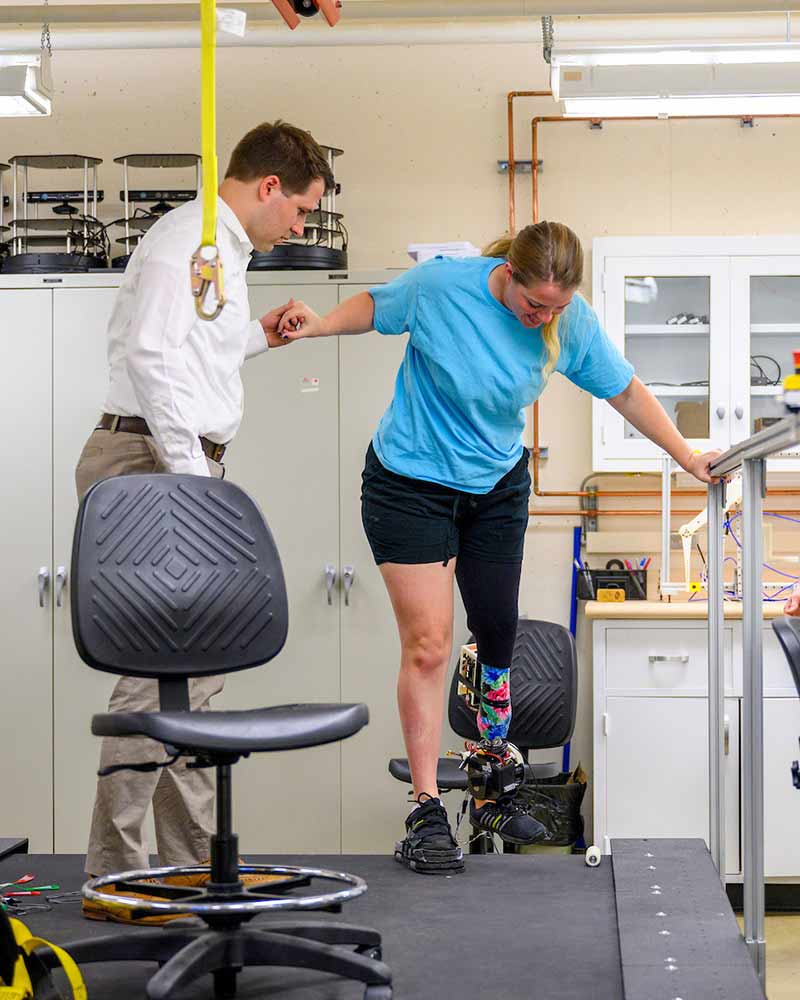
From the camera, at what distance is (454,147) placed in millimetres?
4617

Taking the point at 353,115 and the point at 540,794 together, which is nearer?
the point at 540,794

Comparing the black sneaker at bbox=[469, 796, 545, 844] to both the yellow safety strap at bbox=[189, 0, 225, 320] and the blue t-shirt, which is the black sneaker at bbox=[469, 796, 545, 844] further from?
the yellow safety strap at bbox=[189, 0, 225, 320]

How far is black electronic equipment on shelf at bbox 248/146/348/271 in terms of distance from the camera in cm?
415

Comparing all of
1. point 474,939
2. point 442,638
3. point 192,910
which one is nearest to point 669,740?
point 442,638

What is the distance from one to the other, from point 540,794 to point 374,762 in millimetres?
545

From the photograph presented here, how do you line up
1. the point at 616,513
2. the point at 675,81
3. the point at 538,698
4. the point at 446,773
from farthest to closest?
the point at 616,513 < the point at 675,81 < the point at 538,698 < the point at 446,773

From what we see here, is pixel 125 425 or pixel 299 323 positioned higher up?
pixel 299 323

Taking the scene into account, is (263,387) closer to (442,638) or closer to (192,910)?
(442,638)

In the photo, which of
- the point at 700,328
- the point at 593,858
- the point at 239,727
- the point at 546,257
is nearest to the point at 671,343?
the point at 700,328

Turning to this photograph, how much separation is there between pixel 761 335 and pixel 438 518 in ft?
7.28

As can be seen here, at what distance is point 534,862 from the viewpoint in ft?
8.66

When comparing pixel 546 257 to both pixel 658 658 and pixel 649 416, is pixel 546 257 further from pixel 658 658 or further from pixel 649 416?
pixel 658 658

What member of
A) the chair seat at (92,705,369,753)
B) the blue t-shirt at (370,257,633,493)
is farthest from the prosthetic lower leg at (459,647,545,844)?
the chair seat at (92,705,369,753)

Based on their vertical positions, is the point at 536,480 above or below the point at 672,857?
above
